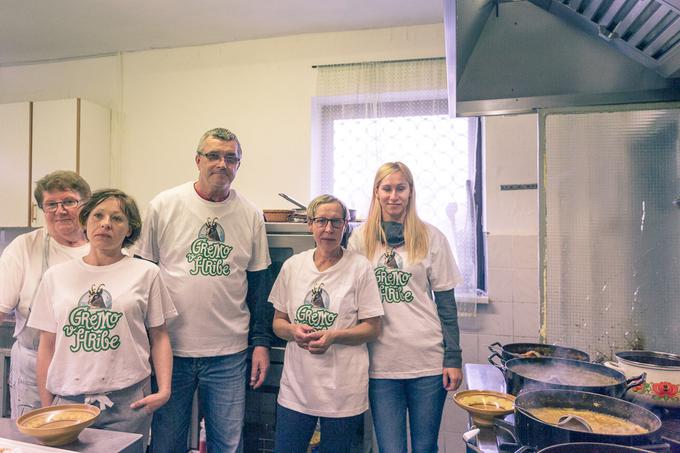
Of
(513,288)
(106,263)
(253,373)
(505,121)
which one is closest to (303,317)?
(253,373)

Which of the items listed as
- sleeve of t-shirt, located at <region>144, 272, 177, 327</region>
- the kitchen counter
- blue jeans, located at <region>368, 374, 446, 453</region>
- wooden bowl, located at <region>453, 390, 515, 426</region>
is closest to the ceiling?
sleeve of t-shirt, located at <region>144, 272, 177, 327</region>

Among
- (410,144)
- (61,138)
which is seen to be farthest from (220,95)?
(410,144)

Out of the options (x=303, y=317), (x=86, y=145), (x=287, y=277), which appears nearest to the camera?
(x=303, y=317)

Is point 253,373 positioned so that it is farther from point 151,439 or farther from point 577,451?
point 577,451

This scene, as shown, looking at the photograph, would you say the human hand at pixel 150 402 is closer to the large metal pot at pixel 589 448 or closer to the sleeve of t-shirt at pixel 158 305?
the sleeve of t-shirt at pixel 158 305

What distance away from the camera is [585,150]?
1591mm

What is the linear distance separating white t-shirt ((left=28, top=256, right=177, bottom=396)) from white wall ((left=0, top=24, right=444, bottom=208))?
1.52m

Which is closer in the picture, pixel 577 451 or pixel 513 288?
pixel 577 451

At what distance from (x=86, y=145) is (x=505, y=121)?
2.69 meters

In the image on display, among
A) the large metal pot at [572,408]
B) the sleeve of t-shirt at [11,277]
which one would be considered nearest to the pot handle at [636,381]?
the large metal pot at [572,408]

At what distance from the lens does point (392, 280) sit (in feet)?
5.41

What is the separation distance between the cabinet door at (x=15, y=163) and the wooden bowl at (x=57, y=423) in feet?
7.77

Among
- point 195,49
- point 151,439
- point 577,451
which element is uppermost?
point 195,49

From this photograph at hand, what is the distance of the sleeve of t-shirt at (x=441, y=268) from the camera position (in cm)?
168
